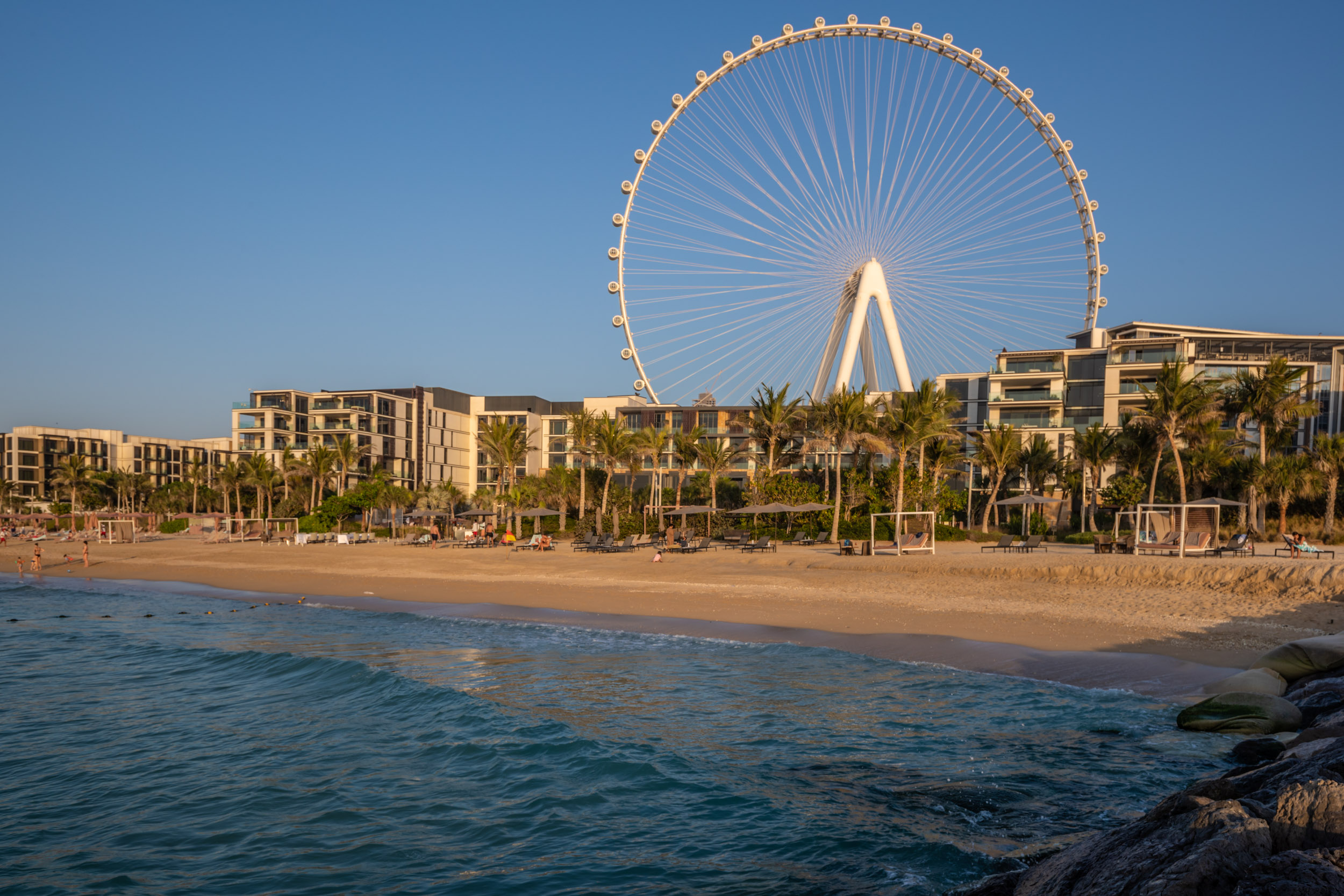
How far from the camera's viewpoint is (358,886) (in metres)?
5.67

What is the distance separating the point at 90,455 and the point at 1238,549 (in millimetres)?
118286

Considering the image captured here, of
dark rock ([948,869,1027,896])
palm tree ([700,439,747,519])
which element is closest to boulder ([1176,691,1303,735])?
dark rock ([948,869,1027,896])

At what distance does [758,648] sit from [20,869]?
9722mm

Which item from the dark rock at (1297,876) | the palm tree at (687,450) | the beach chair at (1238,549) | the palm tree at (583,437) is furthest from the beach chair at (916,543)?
the dark rock at (1297,876)

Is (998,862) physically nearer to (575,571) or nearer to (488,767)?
(488,767)

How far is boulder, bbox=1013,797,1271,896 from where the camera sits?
3072mm

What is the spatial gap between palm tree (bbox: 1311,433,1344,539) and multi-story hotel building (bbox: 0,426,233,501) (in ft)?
314

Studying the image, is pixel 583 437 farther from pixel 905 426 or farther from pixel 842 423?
pixel 905 426

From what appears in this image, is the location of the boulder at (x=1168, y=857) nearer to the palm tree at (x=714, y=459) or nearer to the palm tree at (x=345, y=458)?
the palm tree at (x=714, y=459)

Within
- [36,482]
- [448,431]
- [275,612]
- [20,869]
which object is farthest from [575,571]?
[36,482]

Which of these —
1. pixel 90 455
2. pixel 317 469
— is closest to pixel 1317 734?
pixel 317 469

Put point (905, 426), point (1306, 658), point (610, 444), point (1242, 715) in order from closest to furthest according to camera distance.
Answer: point (1242, 715) < point (1306, 658) < point (905, 426) < point (610, 444)

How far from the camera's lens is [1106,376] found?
50.5 meters

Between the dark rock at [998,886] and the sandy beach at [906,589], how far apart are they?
331 inches
